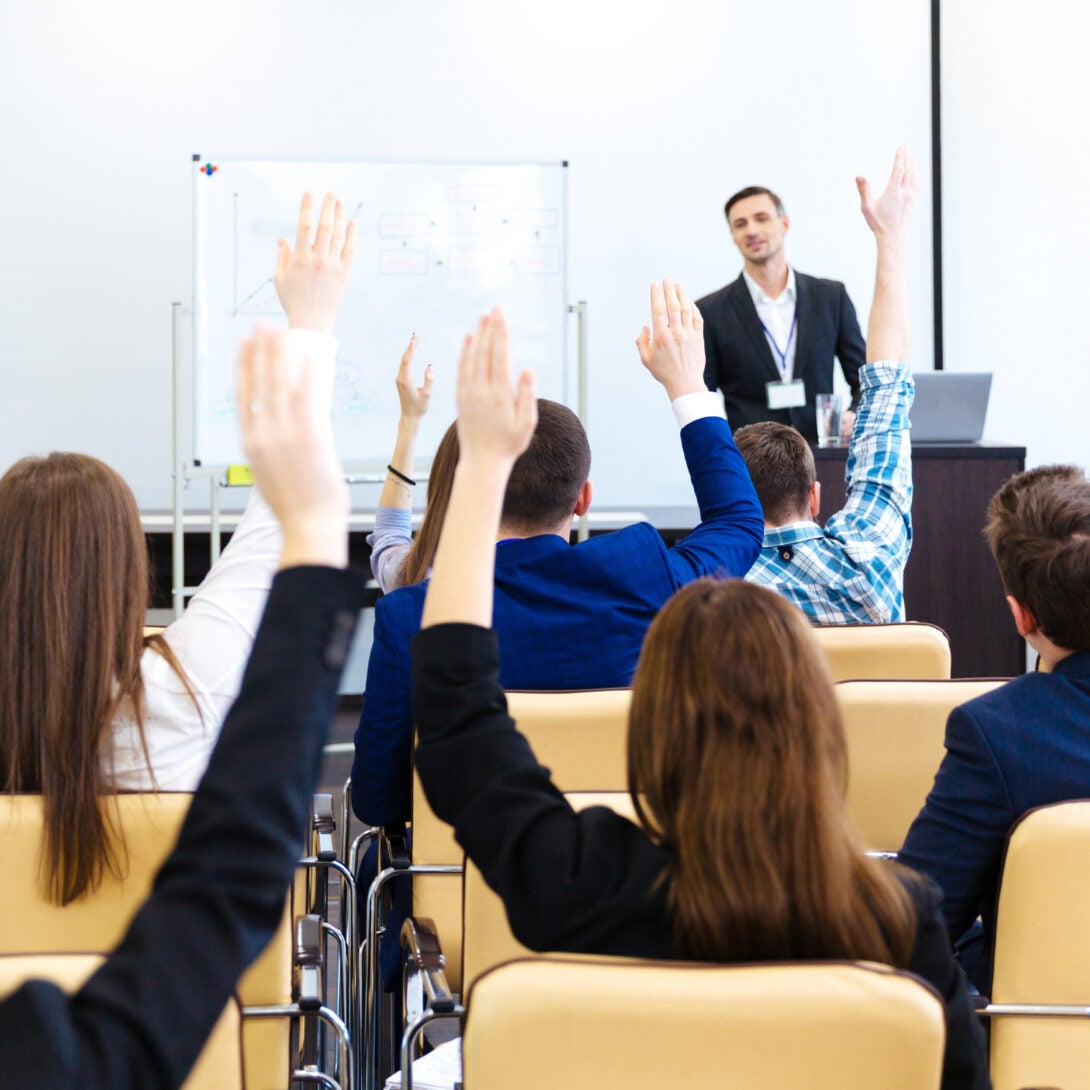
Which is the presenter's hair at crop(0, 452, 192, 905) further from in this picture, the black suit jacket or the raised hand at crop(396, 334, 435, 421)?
the black suit jacket

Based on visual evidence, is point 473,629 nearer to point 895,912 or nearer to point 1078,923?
point 895,912

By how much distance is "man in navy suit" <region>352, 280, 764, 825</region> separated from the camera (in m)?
2.02

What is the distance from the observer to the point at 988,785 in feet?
4.88

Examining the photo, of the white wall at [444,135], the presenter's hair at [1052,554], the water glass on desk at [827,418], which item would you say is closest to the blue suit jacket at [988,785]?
the presenter's hair at [1052,554]

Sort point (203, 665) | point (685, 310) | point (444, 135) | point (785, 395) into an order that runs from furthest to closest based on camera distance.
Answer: point (444, 135) < point (785, 395) < point (685, 310) < point (203, 665)

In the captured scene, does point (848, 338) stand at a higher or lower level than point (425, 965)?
higher

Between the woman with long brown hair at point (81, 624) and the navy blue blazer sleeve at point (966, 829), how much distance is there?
0.78 metres

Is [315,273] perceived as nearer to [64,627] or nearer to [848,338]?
[64,627]

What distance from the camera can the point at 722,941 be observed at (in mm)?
1019

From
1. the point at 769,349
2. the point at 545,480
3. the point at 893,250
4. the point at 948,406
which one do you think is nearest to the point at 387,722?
the point at 545,480

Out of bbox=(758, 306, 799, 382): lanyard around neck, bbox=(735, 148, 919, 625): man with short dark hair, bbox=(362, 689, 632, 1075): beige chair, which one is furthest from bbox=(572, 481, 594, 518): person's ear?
bbox=(758, 306, 799, 382): lanyard around neck

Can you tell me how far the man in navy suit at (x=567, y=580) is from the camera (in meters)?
2.02

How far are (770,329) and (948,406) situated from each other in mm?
907

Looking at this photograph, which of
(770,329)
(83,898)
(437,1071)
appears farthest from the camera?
(770,329)
